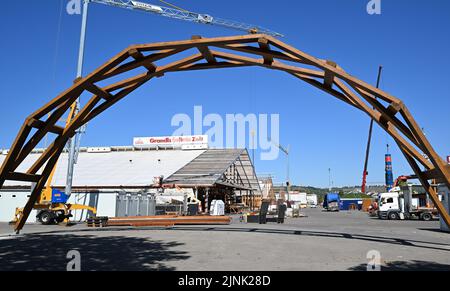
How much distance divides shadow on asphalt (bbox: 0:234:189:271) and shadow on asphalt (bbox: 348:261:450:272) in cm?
488

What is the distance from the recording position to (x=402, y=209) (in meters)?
36.3

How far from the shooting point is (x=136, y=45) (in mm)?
12344

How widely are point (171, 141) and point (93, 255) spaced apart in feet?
229

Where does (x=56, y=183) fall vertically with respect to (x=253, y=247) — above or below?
above

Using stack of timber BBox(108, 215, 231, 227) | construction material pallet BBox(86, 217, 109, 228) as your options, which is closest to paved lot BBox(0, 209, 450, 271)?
construction material pallet BBox(86, 217, 109, 228)

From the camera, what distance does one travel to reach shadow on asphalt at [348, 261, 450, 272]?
921 centimetres

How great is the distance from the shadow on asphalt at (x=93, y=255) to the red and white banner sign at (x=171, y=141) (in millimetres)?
59706

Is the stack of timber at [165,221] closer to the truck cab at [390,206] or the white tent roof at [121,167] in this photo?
the white tent roof at [121,167]

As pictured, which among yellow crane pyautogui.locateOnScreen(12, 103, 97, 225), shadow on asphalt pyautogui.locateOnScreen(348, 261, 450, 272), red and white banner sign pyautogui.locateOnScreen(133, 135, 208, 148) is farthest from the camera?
red and white banner sign pyautogui.locateOnScreen(133, 135, 208, 148)

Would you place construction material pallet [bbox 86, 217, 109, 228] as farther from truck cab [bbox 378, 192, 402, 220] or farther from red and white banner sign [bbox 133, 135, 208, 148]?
red and white banner sign [bbox 133, 135, 208, 148]

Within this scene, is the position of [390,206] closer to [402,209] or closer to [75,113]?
[402,209]

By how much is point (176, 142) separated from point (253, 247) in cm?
6737
